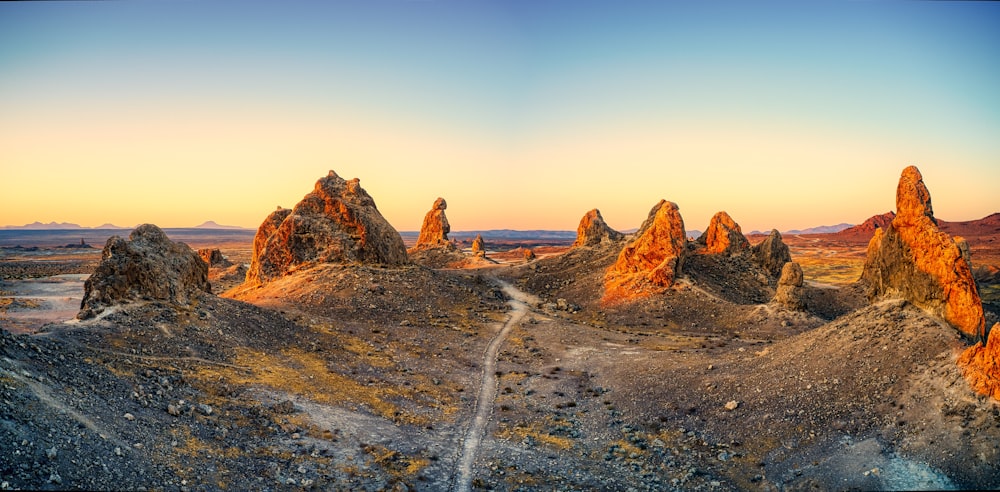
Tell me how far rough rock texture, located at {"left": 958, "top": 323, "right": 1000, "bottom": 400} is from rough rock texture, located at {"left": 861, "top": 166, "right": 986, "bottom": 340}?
5.40 meters

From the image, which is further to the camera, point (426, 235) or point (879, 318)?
point (426, 235)

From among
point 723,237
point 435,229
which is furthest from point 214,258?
point 723,237

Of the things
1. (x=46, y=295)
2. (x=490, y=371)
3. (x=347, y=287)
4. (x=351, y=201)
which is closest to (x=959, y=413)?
(x=490, y=371)

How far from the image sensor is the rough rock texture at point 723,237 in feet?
241

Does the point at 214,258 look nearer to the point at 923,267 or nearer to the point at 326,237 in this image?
the point at 326,237

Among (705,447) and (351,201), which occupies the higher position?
(351,201)

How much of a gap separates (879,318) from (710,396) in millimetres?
9339

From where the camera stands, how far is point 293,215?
5956 centimetres

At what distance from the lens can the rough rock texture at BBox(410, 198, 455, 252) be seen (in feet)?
328

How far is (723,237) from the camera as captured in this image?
243 feet

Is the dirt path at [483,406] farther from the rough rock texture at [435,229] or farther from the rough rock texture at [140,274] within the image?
the rough rock texture at [435,229]

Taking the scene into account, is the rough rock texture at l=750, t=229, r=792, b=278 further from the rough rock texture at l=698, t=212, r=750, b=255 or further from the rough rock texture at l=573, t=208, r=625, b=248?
the rough rock texture at l=573, t=208, r=625, b=248

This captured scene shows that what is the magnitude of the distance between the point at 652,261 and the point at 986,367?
4283 centimetres

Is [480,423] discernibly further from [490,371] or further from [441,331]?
[441,331]
